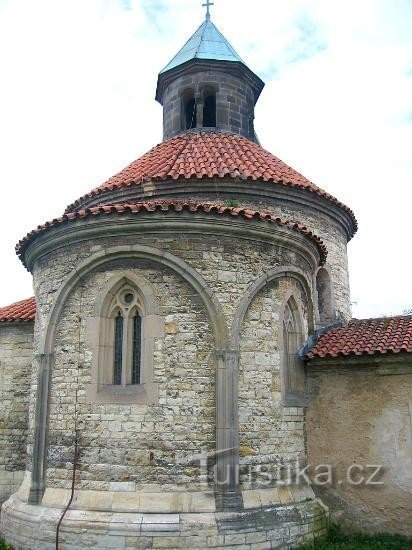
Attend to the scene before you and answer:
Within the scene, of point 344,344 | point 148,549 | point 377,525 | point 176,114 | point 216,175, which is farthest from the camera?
point 176,114

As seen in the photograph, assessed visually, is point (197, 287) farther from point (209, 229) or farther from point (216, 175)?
point (216, 175)

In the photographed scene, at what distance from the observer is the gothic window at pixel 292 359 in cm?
936

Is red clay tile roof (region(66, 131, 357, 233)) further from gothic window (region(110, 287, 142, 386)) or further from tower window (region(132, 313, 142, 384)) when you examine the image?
tower window (region(132, 313, 142, 384))

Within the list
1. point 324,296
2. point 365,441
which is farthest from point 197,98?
point 365,441

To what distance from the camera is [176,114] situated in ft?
48.0

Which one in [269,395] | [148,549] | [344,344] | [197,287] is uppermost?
[197,287]

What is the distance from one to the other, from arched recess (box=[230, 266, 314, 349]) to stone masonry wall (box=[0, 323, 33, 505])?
5.12 metres

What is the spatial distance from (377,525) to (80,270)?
625 cm

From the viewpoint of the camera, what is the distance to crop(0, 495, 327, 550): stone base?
7727 millimetres

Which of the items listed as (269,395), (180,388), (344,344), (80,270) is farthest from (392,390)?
(80,270)

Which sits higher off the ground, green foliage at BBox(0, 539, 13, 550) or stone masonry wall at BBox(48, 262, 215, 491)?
stone masonry wall at BBox(48, 262, 215, 491)

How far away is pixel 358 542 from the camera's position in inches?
346

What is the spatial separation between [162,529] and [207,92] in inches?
431

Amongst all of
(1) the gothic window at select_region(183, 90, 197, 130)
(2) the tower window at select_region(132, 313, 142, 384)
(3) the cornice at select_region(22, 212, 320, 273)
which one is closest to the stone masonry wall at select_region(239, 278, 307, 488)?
(3) the cornice at select_region(22, 212, 320, 273)
